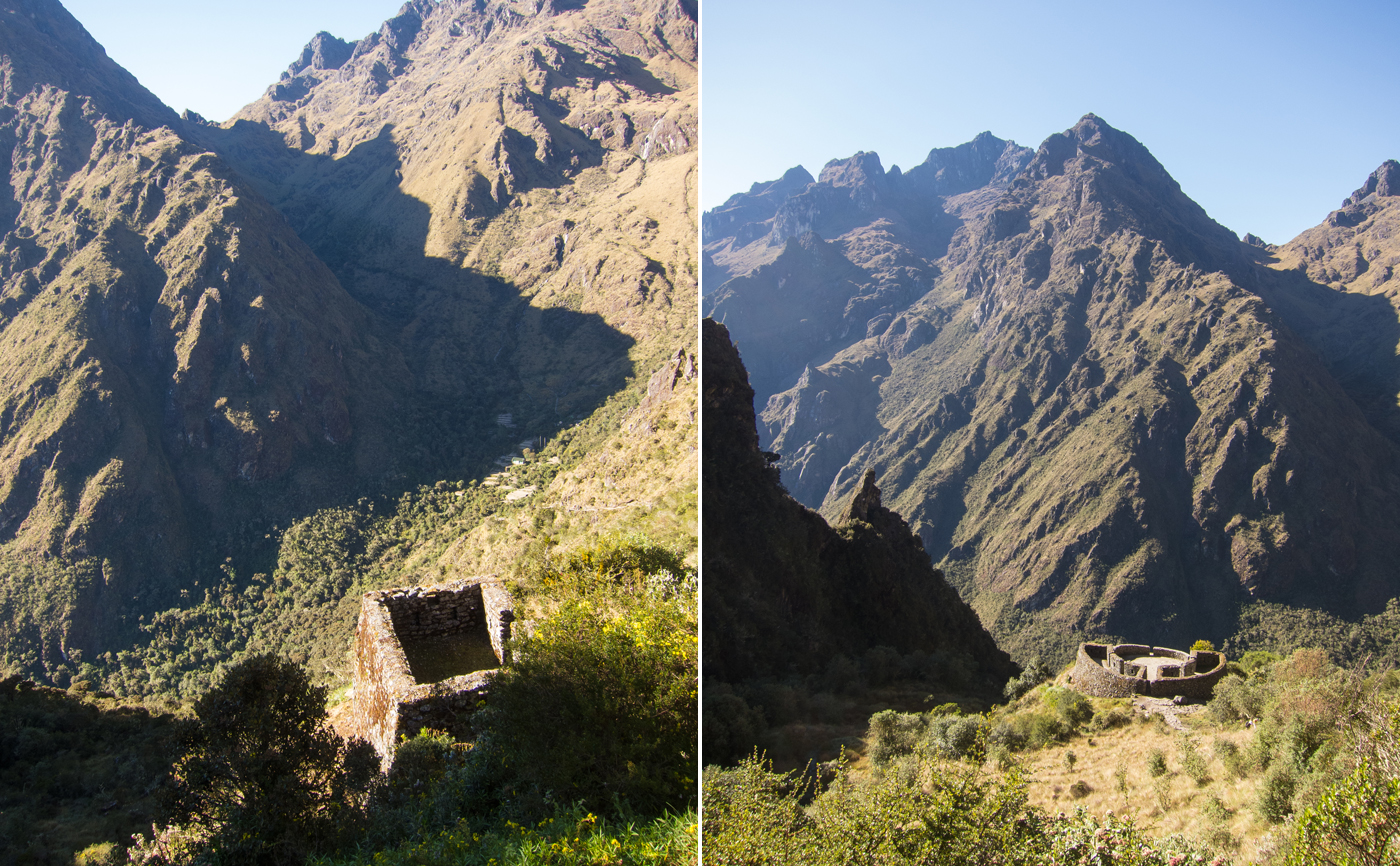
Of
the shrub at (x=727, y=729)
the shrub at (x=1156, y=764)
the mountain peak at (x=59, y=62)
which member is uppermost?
the mountain peak at (x=59, y=62)

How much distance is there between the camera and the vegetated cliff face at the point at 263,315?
90.6 metres

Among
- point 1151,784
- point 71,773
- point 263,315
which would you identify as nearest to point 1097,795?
point 1151,784

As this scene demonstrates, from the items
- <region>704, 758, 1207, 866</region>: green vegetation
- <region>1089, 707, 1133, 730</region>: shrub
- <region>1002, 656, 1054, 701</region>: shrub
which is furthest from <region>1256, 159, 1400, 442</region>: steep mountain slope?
<region>704, 758, 1207, 866</region>: green vegetation

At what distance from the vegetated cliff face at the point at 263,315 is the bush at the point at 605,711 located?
288 ft

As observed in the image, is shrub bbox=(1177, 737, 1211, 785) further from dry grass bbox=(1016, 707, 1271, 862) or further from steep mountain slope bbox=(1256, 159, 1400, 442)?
steep mountain slope bbox=(1256, 159, 1400, 442)

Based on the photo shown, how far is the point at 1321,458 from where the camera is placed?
1044 inches

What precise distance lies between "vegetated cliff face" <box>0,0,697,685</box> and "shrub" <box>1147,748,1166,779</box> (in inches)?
3513

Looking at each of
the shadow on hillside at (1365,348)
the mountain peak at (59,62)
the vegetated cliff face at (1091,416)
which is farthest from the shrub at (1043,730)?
the mountain peak at (59,62)

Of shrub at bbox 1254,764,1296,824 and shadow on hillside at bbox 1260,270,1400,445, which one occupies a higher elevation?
shadow on hillside at bbox 1260,270,1400,445

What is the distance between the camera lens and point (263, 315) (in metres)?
108

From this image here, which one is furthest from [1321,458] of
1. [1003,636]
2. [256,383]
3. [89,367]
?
[89,367]

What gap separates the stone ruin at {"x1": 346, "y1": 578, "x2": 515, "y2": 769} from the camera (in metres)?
7.95

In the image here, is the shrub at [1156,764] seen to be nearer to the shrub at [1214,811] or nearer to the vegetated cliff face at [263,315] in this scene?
the shrub at [1214,811]

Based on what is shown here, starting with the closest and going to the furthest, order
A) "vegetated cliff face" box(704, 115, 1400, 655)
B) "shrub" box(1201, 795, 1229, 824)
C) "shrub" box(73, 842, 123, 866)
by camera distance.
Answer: "shrub" box(1201, 795, 1229, 824) < "shrub" box(73, 842, 123, 866) < "vegetated cliff face" box(704, 115, 1400, 655)
